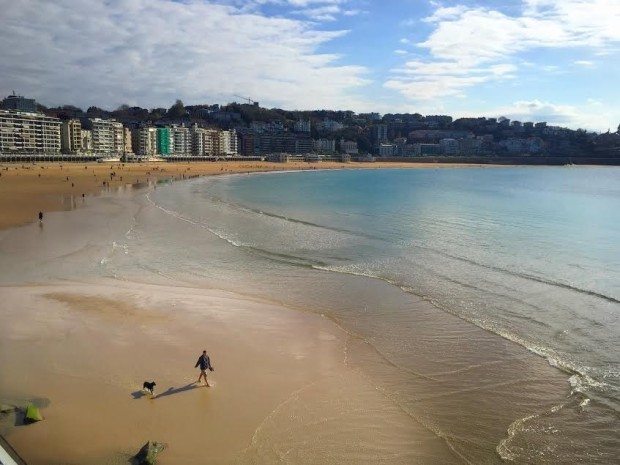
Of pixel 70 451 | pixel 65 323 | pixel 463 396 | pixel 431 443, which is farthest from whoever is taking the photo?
pixel 65 323

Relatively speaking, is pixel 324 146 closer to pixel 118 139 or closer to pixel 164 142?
pixel 164 142

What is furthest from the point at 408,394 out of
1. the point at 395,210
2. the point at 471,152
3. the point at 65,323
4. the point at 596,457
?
the point at 471,152

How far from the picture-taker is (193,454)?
6.48m

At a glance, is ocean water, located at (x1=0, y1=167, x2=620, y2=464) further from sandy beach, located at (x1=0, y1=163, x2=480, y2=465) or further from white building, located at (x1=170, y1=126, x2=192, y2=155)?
white building, located at (x1=170, y1=126, x2=192, y2=155)

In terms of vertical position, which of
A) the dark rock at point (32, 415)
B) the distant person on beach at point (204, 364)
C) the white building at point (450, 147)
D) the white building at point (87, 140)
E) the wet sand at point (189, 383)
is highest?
the white building at point (450, 147)

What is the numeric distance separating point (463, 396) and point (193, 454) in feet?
13.9

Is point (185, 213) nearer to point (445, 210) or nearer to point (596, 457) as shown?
point (445, 210)

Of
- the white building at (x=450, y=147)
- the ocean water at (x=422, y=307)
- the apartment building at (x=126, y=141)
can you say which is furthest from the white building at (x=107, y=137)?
the white building at (x=450, y=147)

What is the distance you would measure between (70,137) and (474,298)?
326 ft

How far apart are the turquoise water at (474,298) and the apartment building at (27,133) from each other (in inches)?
2653

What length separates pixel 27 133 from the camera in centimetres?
8738

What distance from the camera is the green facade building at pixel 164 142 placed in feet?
405

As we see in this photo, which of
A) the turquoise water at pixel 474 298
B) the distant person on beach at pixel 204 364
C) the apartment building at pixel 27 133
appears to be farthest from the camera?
the apartment building at pixel 27 133

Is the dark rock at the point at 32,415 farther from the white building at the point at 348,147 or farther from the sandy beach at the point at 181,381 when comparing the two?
the white building at the point at 348,147
